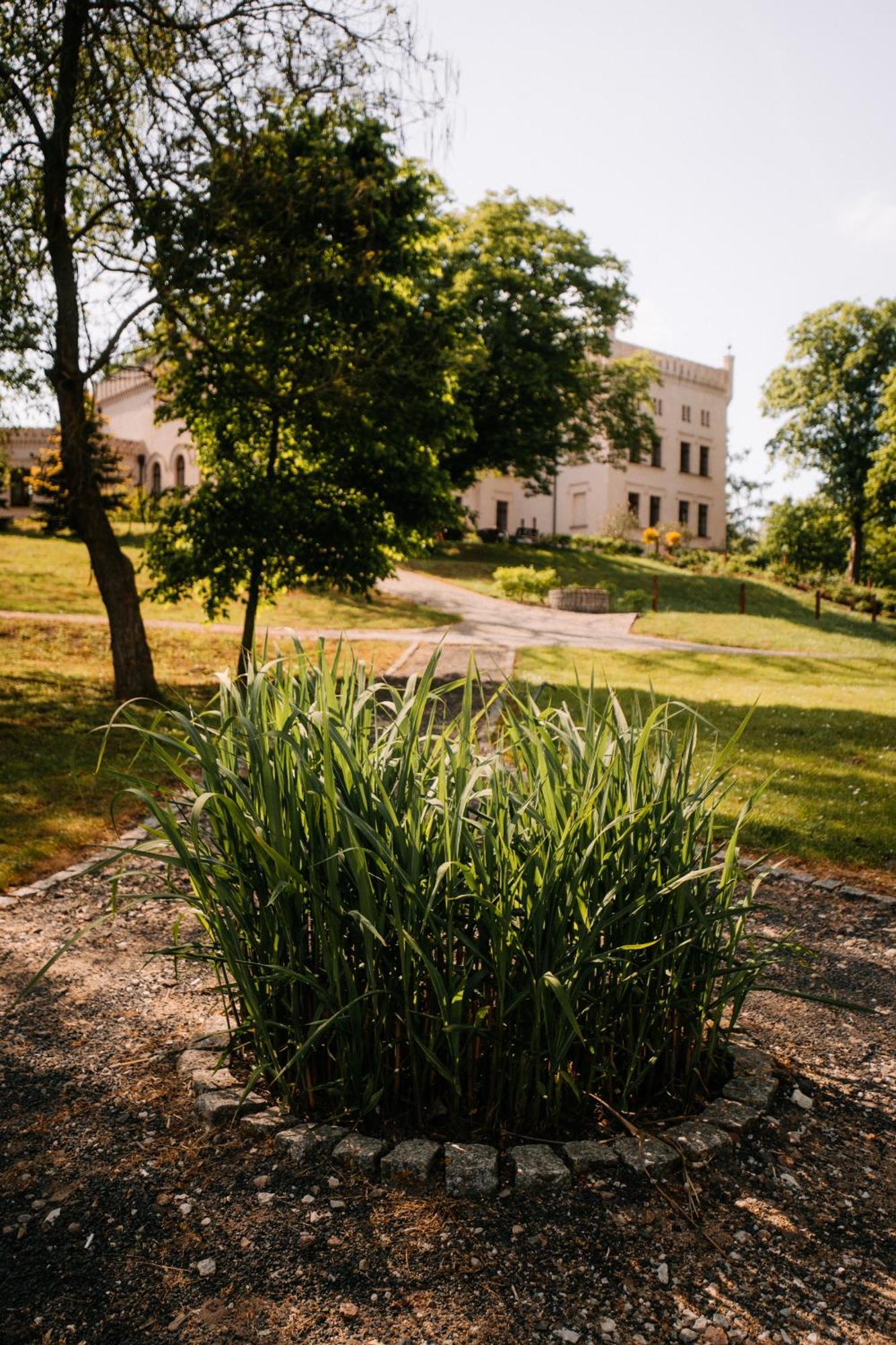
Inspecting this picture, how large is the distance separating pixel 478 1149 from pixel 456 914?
0.55m

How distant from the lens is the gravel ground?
6.13ft

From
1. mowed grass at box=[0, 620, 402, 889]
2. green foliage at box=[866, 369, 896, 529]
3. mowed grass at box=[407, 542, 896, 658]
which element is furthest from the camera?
Result: green foliage at box=[866, 369, 896, 529]

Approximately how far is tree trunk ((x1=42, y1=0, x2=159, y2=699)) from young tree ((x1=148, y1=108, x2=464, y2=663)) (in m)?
0.80

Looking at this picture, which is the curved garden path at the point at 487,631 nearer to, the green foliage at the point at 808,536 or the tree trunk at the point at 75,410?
the tree trunk at the point at 75,410

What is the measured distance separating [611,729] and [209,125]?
806 centimetres

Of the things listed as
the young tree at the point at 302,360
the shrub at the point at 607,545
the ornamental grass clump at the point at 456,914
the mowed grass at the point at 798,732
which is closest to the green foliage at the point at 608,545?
the shrub at the point at 607,545

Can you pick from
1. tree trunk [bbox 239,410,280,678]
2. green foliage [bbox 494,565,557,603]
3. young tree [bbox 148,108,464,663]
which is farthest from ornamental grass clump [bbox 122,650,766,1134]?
green foliage [bbox 494,565,557,603]

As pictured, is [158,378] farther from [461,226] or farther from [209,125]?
[461,226]

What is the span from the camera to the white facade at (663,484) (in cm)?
4725

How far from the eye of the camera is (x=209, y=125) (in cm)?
861

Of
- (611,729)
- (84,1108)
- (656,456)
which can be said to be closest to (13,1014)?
(84,1108)

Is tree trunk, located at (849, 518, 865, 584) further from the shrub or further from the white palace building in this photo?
the shrub

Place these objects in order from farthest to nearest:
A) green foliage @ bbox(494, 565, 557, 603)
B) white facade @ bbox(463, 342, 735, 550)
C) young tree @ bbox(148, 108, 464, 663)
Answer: white facade @ bbox(463, 342, 735, 550) → green foliage @ bbox(494, 565, 557, 603) → young tree @ bbox(148, 108, 464, 663)

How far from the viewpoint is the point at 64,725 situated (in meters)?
8.70
